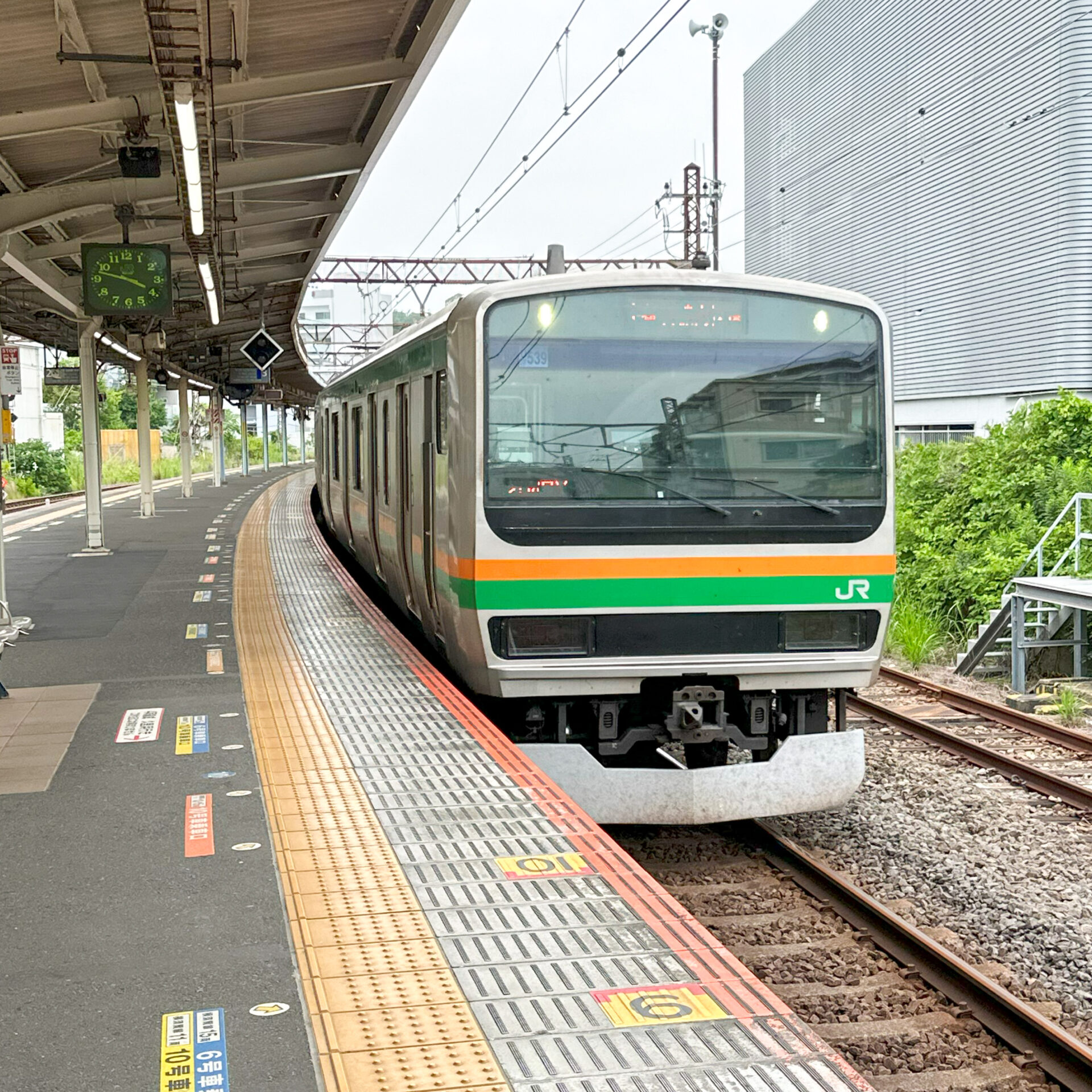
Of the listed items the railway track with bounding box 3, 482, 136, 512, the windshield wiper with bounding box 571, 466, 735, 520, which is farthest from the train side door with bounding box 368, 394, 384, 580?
the railway track with bounding box 3, 482, 136, 512

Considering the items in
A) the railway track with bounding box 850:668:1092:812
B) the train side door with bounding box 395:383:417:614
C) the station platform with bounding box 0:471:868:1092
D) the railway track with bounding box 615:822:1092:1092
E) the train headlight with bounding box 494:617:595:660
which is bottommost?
the railway track with bounding box 615:822:1092:1092

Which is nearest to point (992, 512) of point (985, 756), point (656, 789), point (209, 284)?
point (985, 756)

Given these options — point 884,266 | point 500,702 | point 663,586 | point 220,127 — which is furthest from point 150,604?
point 884,266

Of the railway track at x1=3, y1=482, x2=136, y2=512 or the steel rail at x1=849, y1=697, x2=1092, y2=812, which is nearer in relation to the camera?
the steel rail at x1=849, y1=697, x2=1092, y2=812

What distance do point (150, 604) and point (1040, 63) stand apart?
60.7 feet

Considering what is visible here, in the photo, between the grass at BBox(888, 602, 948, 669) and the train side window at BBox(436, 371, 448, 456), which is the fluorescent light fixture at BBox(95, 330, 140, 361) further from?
the train side window at BBox(436, 371, 448, 456)

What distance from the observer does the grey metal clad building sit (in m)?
22.6

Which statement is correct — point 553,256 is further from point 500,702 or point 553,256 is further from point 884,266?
point 884,266

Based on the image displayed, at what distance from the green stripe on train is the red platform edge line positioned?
619 millimetres

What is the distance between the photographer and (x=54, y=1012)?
3.33m

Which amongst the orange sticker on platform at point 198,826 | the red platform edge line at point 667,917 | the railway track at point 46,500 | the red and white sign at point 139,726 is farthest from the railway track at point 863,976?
the railway track at point 46,500

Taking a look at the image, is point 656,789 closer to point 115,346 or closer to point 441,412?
point 441,412

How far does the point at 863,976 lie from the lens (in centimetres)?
526

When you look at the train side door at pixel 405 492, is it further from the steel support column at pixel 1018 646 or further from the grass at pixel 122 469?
the grass at pixel 122 469
